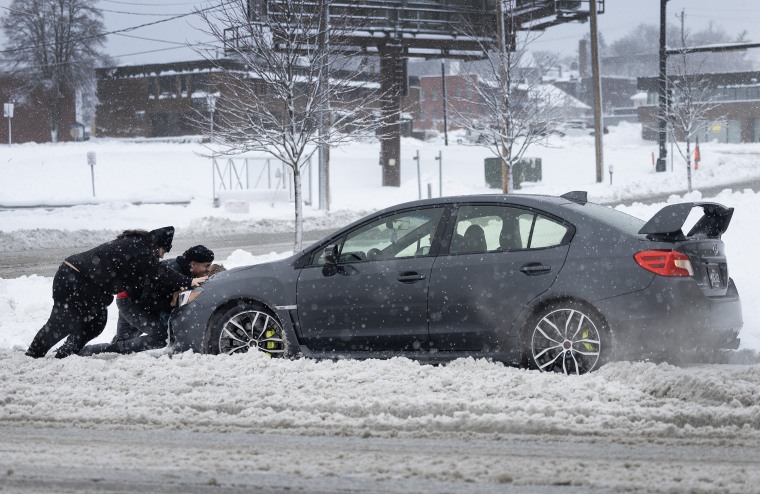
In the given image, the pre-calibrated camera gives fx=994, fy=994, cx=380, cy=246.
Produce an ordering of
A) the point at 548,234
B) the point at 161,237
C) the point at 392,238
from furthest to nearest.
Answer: the point at 161,237
the point at 392,238
the point at 548,234

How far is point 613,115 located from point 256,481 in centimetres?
11585

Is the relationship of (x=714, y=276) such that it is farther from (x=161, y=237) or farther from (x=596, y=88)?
(x=596, y=88)

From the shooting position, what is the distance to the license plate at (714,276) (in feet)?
24.5

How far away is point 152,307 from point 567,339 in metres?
4.06

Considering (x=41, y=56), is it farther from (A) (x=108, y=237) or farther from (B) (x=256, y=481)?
(B) (x=256, y=481)

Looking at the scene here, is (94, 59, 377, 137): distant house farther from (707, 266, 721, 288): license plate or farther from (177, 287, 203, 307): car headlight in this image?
(707, 266, 721, 288): license plate

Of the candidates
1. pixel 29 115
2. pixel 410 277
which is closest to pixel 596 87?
pixel 410 277

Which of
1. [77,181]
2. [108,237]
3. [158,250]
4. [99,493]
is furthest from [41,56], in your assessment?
[99,493]

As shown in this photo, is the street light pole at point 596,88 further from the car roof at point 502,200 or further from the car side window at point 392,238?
the car side window at point 392,238

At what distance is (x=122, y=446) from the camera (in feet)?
18.6

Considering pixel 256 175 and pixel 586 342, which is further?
pixel 256 175

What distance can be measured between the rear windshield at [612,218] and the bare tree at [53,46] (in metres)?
65.2

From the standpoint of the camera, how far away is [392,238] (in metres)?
8.17

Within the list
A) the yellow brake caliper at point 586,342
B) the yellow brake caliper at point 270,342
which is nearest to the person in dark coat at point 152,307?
the yellow brake caliper at point 270,342
